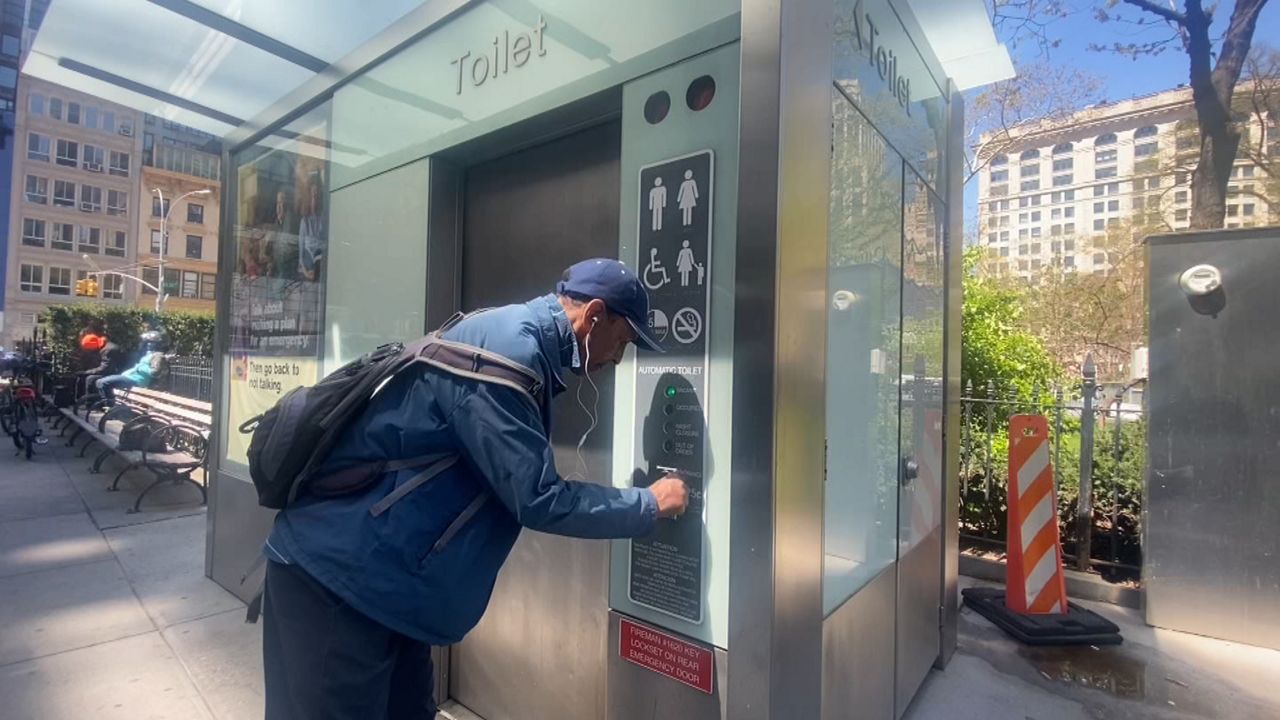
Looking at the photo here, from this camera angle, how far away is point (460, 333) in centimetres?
176

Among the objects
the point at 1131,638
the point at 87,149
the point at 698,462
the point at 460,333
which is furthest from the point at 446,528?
the point at 87,149

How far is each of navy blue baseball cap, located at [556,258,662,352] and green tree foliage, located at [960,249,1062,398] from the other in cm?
597

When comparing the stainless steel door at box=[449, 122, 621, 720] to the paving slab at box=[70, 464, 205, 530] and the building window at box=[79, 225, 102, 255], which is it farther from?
the building window at box=[79, 225, 102, 255]

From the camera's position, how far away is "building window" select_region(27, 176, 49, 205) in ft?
173

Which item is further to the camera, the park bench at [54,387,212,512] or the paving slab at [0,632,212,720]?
the park bench at [54,387,212,512]

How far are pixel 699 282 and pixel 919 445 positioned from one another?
1.97 meters

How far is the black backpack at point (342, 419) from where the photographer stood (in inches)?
63.9

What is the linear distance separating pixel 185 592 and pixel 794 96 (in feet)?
16.9

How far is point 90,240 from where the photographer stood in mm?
55781

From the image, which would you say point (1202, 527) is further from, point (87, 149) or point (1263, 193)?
point (87, 149)

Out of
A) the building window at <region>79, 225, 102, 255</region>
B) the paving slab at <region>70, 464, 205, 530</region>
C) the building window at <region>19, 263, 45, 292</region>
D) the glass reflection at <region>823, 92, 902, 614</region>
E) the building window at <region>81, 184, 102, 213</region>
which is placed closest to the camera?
the glass reflection at <region>823, 92, 902, 614</region>

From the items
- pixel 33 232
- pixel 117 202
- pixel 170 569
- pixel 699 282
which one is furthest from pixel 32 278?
pixel 699 282

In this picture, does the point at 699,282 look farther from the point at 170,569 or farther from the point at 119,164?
the point at 119,164

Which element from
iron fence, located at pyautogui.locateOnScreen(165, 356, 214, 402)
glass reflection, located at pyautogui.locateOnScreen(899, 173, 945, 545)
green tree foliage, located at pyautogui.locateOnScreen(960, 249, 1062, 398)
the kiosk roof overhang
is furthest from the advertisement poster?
green tree foliage, located at pyautogui.locateOnScreen(960, 249, 1062, 398)
